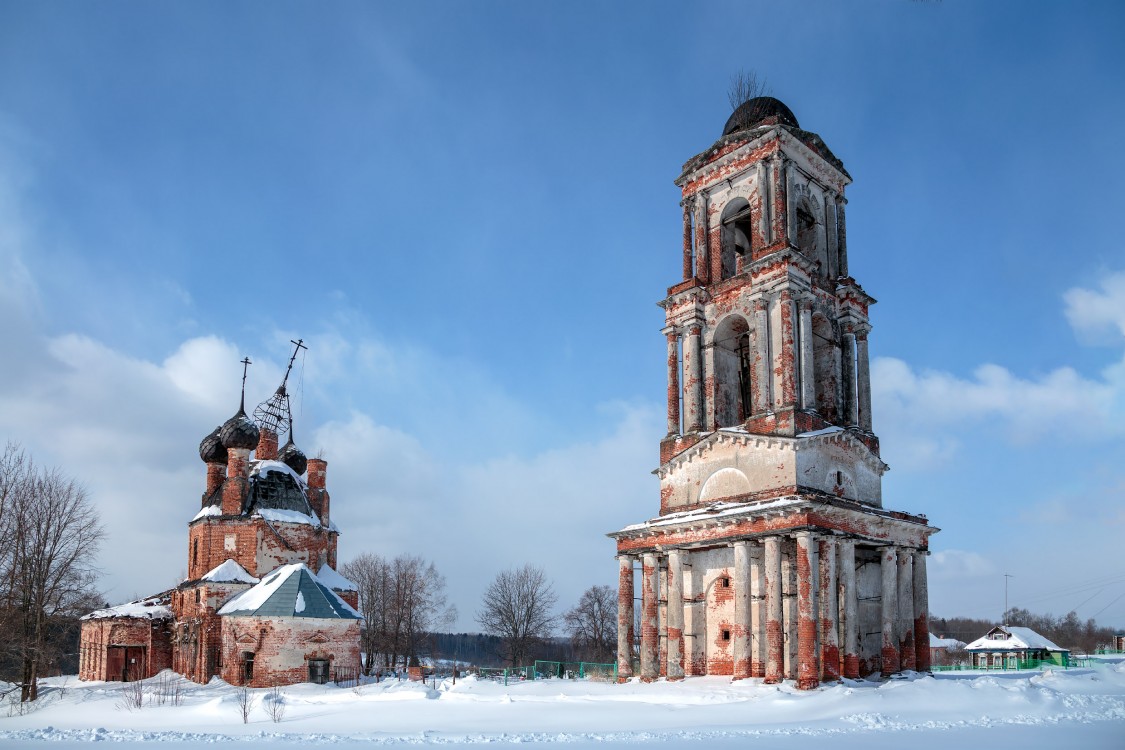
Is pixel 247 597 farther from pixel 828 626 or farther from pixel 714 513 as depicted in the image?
pixel 828 626

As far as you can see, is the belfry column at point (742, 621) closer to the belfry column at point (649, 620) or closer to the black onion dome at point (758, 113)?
the belfry column at point (649, 620)

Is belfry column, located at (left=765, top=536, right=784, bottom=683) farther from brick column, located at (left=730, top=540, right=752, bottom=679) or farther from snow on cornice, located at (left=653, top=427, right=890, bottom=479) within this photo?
snow on cornice, located at (left=653, top=427, right=890, bottom=479)

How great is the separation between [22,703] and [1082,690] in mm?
29576

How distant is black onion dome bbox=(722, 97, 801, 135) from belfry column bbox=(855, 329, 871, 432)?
684cm

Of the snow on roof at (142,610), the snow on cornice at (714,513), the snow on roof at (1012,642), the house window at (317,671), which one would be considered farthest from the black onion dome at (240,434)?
the snow on roof at (1012,642)

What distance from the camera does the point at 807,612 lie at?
22.0 m

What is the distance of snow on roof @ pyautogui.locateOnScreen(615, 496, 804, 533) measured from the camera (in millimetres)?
22766

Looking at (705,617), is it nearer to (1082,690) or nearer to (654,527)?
(654,527)

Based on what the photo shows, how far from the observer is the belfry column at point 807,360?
2519 cm

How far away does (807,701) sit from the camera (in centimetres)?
1848

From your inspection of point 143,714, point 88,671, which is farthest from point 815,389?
point 88,671

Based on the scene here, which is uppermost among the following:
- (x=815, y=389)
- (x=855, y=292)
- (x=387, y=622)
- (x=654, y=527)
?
(x=855, y=292)

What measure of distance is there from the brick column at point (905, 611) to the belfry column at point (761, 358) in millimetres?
5432

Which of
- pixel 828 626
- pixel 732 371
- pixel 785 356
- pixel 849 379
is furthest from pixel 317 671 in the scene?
pixel 849 379
